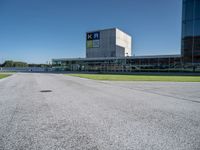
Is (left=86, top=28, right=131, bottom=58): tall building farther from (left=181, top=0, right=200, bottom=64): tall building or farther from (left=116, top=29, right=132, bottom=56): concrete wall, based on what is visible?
(left=181, top=0, right=200, bottom=64): tall building

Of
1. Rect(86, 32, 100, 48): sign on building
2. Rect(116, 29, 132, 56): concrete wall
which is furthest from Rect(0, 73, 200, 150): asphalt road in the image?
Rect(86, 32, 100, 48): sign on building

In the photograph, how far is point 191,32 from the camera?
39.7 m

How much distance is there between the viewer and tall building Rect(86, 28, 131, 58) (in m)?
60.1

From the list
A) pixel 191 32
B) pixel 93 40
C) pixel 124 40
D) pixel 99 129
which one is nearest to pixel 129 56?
pixel 191 32

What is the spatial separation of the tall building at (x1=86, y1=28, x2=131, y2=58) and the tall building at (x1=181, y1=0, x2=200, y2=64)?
25.4 metres

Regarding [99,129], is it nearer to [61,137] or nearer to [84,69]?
[61,137]

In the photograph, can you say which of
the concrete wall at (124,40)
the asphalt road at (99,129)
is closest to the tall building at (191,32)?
the concrete wall at (124,40)

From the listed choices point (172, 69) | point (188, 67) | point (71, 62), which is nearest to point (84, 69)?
point (71, 62)

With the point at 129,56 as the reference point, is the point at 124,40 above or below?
above

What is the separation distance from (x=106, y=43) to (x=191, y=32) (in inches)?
1203

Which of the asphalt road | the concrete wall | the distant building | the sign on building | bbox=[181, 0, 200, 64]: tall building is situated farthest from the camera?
the sign on building

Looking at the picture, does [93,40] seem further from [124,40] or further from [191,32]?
[191,32]

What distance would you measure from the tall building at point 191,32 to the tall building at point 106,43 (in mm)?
25390

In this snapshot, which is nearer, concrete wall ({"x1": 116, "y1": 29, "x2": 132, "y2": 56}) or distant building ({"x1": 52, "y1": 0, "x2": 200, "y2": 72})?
distant building ({"x1": 52, "y1": 0, "x2": 200, "y2": 72})
